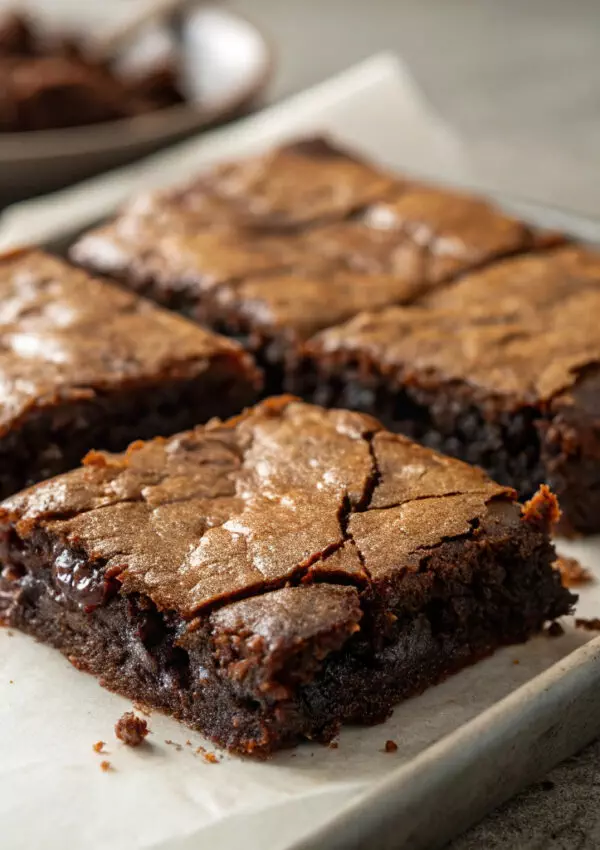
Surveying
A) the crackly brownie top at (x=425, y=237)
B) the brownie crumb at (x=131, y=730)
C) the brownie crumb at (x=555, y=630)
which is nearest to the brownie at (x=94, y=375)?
the crackly brownie top at (x=425, y=237)

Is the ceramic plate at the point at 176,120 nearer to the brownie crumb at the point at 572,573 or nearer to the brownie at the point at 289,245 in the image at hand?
the brownie at the point at 289,245

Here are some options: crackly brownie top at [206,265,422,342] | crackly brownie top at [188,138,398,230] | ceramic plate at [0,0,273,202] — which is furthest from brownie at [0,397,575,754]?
ceramic plate at [0,0,273,202]

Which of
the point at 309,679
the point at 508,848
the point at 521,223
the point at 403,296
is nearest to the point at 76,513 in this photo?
the point at 309,679

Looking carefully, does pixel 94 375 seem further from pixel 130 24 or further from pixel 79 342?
pixel 130 24

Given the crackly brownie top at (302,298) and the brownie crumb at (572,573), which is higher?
the crackly brownie top at (302,298)

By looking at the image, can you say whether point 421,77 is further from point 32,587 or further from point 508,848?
point 508,848
